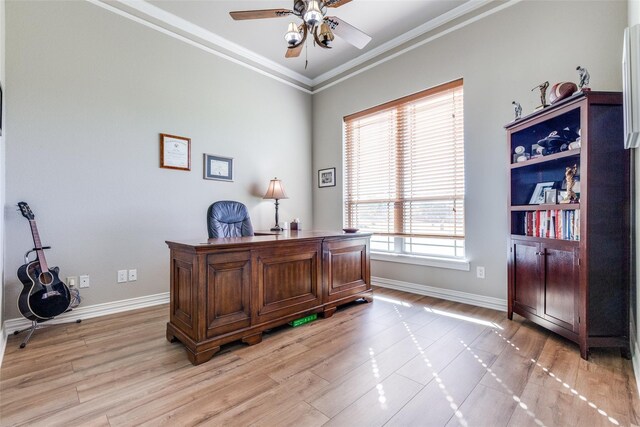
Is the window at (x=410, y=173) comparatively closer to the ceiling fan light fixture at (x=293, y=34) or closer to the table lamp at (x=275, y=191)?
the table lamp at (x=275, y=191)

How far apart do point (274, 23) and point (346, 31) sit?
126 cm

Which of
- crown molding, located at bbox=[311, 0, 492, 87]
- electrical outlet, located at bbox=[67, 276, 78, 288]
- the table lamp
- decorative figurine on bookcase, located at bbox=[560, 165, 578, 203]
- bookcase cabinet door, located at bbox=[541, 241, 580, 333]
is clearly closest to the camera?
bookcase cabinet door, located at bbox=[541, 241, 580, 333]

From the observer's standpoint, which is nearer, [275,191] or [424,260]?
[424,260]

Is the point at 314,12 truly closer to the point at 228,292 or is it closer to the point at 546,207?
the point at 228,292

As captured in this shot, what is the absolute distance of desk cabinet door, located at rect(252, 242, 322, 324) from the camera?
7.07 ft

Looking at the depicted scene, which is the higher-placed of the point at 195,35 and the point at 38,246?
the point at 195,35

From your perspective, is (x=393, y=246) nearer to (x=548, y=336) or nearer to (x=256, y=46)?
(x=548, y=336)

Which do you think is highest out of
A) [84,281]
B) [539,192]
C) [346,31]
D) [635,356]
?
[346,31]

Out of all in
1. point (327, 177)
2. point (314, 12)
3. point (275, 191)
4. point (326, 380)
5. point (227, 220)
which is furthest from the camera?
point (327, 177)

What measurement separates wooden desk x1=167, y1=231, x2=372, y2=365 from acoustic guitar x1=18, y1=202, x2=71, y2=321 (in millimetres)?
928

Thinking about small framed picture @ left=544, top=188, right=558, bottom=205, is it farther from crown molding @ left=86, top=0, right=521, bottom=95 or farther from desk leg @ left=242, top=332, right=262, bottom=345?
desk leg @ left=242, top=332, right=262, bottom=345

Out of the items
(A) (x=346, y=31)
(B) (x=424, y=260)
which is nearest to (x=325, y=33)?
(A) (x=346, y=31)

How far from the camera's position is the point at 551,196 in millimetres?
2211

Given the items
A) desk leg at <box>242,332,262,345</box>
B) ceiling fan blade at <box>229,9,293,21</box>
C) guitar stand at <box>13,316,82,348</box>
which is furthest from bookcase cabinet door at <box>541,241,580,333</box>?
guitar stand at <box>13,316,82,348</box>
